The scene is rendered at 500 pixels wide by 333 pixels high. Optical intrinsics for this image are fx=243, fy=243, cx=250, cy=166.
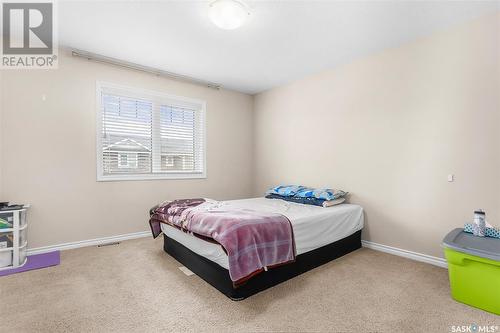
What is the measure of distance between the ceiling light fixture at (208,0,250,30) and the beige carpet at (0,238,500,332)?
2.42m

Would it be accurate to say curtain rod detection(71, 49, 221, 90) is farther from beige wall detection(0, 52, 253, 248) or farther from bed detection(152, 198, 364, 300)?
bed detection(152, 198, 364, 300)

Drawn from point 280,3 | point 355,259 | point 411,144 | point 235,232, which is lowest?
point 355,259

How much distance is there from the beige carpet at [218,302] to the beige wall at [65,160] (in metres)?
0.77

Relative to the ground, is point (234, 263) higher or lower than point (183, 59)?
lower

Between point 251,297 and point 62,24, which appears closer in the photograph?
point 251,297

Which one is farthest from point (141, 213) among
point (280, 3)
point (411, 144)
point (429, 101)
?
point (429, 101)

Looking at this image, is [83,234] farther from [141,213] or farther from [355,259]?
[355,259]

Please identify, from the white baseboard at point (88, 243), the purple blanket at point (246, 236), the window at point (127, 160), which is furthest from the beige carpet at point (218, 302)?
the window at point (127, 160)

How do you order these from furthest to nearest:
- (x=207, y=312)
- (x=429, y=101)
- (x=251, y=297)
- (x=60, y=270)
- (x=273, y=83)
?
(x=273, y=83), (x=429, y=101), (x=60, y=270), (x=251, y=297), (x=207, y=312)

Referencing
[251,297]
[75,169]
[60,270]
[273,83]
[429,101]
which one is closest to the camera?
[251,297]

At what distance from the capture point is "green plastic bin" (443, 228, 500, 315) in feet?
5.73

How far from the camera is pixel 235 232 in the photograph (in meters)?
1.89

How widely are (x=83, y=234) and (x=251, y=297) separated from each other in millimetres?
2540

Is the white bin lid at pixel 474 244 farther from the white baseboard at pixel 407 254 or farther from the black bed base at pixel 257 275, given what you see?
the black bed base at pixel 257 275
